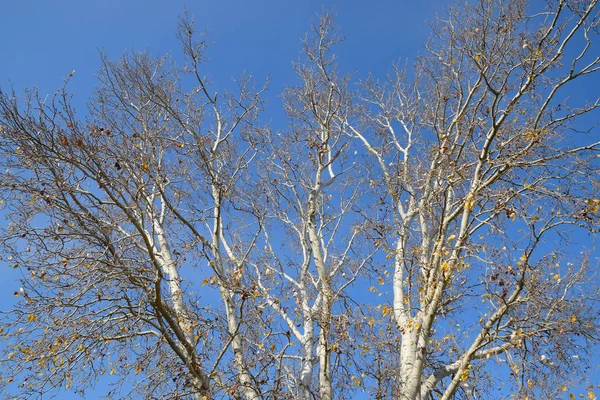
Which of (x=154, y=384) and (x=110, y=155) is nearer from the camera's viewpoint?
(x=110, y=155)

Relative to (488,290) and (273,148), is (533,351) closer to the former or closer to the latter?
(488,290)

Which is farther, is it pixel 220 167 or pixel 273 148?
pixel 273 148

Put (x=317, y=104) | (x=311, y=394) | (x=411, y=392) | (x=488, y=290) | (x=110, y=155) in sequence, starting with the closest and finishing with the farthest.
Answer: (x=110, y=155) → (x=411, y=392) → (x=488, y=290) → (x=311, y=394) → (x=317, y=104)

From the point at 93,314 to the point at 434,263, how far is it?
4.16 metres

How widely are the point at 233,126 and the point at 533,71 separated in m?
5.00

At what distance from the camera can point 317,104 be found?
33.5ft

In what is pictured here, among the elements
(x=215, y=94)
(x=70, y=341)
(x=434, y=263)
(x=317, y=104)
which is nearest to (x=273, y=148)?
(x=317, y=104)

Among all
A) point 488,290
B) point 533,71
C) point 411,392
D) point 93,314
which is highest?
point 533,71

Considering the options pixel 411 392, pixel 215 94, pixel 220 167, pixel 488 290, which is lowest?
pixel 411 392

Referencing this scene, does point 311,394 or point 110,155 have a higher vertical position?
point 110,155

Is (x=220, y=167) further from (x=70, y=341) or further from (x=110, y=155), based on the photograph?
(x=70, y=341)

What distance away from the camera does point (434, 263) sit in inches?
246

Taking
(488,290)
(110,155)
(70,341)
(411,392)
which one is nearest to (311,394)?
(411,392)

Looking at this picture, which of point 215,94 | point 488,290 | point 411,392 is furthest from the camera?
point 215,94
